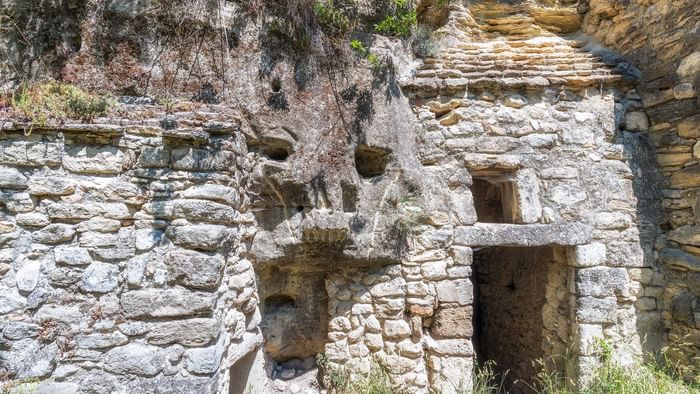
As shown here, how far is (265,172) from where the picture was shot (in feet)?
10.9

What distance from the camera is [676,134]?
A: 3773mm

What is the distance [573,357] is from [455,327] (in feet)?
4.23

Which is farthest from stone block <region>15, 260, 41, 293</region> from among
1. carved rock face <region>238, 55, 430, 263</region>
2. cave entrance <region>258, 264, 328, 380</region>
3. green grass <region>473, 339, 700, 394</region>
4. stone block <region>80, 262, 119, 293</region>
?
green grass <region>473, 339, 700, 394</region>

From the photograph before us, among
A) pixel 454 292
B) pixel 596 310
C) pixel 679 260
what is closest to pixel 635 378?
pixel 596 310

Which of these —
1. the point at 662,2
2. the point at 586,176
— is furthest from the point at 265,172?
the point at 662,2

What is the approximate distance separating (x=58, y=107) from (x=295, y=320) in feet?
8.84

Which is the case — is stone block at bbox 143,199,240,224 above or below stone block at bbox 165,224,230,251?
above

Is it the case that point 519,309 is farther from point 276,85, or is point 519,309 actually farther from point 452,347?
point 276,85

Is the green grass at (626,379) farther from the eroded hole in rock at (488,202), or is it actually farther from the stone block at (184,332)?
the stone block at (184,332)

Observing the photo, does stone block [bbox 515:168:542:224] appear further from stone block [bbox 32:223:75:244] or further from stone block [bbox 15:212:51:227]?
stone block [bbox 15:212:51:227]

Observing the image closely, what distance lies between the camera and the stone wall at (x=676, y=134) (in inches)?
141

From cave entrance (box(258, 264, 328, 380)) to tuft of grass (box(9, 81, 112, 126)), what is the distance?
203cm

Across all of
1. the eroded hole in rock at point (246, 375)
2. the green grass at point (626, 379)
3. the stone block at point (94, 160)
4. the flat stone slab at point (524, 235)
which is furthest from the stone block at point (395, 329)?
the stone block at point (94, 160)

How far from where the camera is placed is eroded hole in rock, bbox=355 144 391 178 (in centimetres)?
367
